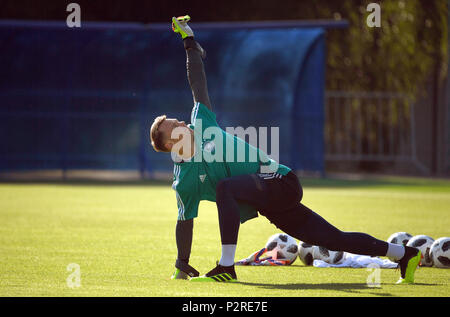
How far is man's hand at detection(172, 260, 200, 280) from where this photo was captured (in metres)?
7.34

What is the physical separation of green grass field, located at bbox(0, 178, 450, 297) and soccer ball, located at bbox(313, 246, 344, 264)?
0.74 feet

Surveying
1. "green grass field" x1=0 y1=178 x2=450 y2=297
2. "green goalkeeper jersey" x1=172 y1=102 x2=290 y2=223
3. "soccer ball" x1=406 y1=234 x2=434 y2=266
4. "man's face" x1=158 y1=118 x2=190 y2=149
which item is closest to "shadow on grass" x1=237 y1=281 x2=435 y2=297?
"green grass field" x1=0 y1=178 x2=450 y2=297

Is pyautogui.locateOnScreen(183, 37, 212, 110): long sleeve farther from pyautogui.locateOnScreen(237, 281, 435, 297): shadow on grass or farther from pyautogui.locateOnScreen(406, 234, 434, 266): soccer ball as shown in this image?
pyautogui.locateOnScreen(406, 234, 434, 266): soccer ball

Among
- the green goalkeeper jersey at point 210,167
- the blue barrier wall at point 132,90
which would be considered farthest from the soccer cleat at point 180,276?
the blue barrier wall at point 132,90

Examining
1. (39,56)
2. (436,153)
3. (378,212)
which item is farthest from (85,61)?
(378,212)

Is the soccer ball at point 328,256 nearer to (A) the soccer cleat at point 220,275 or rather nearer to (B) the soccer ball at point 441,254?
(B) the soccer ball at point 441,254

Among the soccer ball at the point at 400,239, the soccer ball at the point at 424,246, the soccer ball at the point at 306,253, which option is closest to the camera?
the soccer ball at the point at 424,246

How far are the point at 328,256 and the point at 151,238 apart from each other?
9.84 feet

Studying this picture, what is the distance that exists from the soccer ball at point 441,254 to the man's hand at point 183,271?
2452 mm

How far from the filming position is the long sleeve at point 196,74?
7.70 m

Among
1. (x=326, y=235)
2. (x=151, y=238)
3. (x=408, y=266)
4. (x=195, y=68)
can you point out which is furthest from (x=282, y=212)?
(x=151, y=238)

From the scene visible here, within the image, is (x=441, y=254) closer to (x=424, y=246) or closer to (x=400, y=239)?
(x=424, y=246)

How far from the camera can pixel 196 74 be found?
782 centimetres


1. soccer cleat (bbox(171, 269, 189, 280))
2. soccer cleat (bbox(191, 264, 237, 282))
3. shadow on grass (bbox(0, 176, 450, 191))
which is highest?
soccer cleat (bbox(191, 264, 237, 282))
